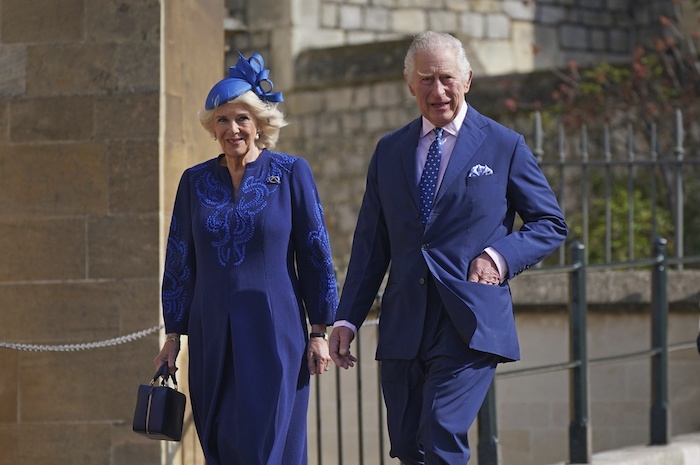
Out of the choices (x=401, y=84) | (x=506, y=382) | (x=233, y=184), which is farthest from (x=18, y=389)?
(x=401, y=84)

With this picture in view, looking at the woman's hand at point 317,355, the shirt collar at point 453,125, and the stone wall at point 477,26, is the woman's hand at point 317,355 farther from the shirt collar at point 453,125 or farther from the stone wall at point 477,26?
the stone wall at point 477,26

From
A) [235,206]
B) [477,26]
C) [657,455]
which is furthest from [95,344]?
[477,26]

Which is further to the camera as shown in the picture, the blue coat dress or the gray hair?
the blue coat dress

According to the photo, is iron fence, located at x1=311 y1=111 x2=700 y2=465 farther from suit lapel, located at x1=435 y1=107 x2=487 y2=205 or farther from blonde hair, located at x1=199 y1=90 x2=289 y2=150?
suit lapel, located at x1=435 y1=107 x2=487 y2=205

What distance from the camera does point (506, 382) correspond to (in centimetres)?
991

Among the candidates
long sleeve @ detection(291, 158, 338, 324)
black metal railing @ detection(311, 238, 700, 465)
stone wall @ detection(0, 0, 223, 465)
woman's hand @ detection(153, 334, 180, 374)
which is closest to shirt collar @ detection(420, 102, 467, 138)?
long sleeve @ detection(291, 158, 338, 324)

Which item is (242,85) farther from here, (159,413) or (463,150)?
(159,413)

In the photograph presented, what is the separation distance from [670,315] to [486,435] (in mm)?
2742

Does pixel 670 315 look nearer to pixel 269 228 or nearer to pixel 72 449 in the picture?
pixel 72 449

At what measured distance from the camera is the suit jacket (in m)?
5.09

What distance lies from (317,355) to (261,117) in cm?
77

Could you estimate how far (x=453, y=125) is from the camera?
17.3 ft

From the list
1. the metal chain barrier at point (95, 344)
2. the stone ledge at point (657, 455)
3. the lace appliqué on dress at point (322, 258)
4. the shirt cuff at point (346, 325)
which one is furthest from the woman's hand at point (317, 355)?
the stone ledge at point (657, 455)

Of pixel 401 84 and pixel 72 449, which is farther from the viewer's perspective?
pixel 401 84
